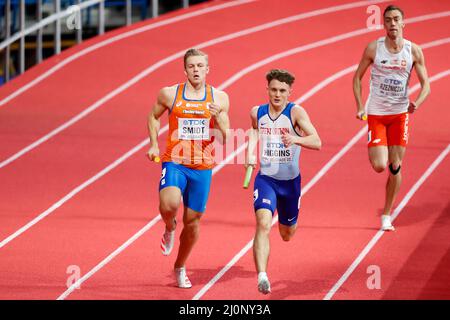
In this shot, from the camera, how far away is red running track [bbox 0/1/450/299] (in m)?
8.79

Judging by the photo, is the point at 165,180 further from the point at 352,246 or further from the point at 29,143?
the point at 29,143

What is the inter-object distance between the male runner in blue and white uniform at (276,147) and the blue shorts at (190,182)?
382 millimetres

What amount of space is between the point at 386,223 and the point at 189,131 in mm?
2691

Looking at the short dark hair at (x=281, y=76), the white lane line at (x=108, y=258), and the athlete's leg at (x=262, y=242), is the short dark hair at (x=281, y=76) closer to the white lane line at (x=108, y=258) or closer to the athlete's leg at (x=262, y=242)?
the athlete's leg at (x=262, y=242)

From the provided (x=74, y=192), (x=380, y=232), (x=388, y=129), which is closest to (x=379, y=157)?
(x=388, y=129)

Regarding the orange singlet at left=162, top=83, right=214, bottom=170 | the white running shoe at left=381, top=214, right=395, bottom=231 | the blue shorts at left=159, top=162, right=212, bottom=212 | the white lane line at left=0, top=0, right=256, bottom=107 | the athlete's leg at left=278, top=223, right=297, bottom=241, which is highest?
the white lane line at left=0, top=0, right=256, bottom=107

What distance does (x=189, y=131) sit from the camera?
27.1 feet

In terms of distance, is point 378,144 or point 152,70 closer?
point 378,144

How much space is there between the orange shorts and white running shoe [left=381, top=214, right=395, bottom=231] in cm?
65

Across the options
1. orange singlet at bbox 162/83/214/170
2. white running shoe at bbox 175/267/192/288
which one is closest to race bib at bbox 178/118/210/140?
orange singlet at bbox 162/83/214/170

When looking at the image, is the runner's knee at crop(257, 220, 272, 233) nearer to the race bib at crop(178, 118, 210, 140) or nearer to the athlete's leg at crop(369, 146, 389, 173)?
the race bib at crop(178, 118, 210, 140)

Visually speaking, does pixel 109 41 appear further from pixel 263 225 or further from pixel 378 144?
pixel 263 225

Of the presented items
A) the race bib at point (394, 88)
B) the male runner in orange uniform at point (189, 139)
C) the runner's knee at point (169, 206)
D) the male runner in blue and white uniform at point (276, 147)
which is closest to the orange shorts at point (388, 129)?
the race bib at point (394, 88)
